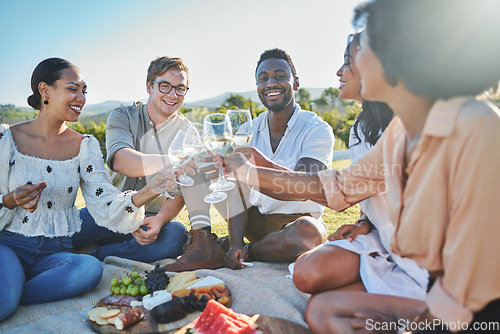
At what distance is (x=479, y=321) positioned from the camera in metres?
1.62

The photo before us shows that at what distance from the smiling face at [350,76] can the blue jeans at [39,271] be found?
2644mm

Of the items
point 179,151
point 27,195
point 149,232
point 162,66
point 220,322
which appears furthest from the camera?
point 162,66

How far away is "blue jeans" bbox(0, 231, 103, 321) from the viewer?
9.70ft

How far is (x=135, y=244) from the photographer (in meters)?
4.25

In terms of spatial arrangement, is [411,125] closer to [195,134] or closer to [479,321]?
[479,321]

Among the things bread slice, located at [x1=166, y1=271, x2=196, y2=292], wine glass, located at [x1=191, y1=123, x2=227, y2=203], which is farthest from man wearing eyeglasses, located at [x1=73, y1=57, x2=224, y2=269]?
wine glass, located at [x1=191, y1=123, x2=227, y2=203]

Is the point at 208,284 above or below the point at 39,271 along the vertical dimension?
below

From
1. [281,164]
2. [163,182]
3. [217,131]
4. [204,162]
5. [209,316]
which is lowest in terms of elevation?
[209,316]

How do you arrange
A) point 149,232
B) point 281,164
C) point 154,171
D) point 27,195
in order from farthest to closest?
point 281,164, point 154,171, point 149,232, point 27,195

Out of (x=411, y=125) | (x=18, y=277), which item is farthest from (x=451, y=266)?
(x=18, y=277)

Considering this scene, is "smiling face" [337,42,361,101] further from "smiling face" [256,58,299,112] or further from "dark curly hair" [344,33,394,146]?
"smiling face" [256,58,299,112]

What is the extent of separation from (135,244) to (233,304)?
5.50 ft

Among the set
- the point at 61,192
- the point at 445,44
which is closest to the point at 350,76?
the point at 445,44

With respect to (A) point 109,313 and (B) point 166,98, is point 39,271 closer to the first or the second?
(A) point 109,313
